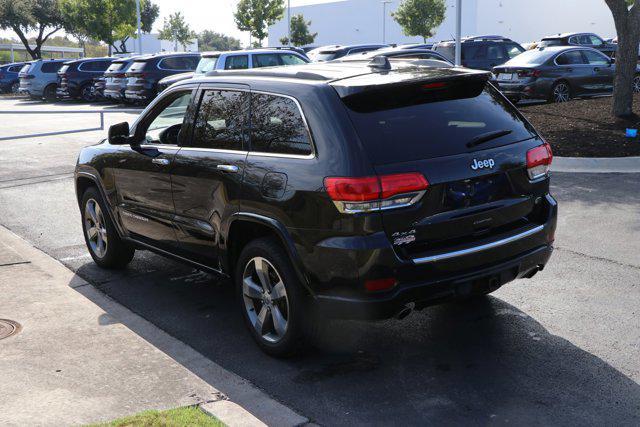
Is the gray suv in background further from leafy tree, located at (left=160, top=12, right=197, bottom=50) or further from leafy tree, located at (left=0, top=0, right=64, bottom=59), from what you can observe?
leafy tree, located at (left=160, top=12, right=197, bottom=50)

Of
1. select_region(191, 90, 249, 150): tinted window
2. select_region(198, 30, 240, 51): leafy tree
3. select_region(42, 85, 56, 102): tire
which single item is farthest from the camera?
select_region(198, 30, 240, 51): leafy tree

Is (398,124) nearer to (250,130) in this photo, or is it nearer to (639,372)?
(250,130)

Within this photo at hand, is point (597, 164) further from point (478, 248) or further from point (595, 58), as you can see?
point (595, 58)

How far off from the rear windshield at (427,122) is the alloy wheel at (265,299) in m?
1.07

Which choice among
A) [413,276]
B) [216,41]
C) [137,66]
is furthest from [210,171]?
[216,41]

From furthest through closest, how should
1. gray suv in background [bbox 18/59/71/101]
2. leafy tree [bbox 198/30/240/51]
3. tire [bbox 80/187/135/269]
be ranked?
leafy tree [bbox 198/30/240/51] → gray suv in background [bbox 18/59/71/101] → tire [bbox 80/187/135/269]

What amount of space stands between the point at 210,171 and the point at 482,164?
186 cm

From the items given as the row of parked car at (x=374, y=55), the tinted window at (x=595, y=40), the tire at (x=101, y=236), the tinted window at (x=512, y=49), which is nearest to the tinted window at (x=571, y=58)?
the row of parked car at (x=374, y=55)

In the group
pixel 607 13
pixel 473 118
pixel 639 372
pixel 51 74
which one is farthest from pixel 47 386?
pixel 607 13

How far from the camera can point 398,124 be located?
15.0ft

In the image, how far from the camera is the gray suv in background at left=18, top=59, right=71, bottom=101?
35.1m

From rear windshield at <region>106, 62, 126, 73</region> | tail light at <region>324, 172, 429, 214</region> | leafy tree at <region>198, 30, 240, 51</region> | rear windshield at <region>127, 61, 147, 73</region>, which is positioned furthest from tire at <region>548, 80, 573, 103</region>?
leafy tree at <region>198, 30, 240, 51</region>

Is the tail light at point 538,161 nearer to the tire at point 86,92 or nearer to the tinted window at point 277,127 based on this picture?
the tinted window at point 277,127

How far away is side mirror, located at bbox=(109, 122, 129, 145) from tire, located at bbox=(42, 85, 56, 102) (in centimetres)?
3113
